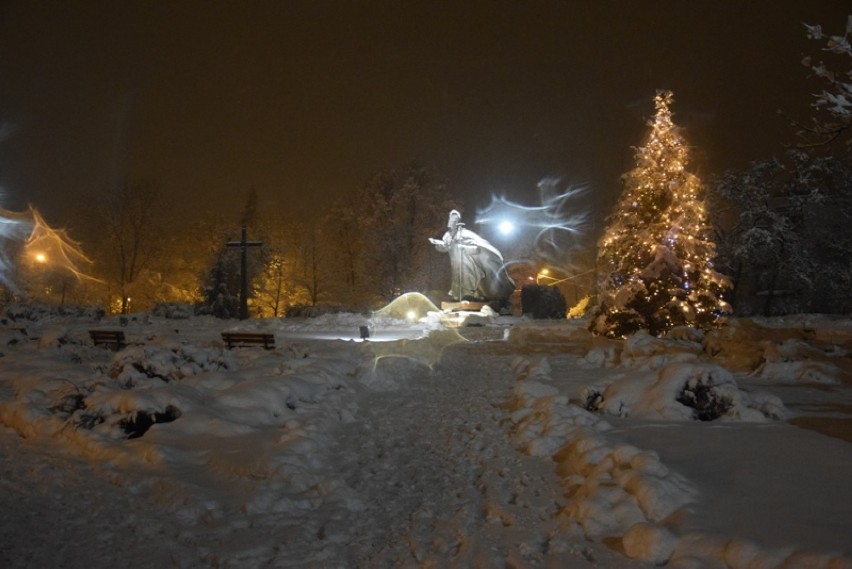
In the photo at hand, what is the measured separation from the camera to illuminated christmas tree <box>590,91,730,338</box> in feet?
68.6

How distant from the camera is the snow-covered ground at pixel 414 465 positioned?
17.2 ft

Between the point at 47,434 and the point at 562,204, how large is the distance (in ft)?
175

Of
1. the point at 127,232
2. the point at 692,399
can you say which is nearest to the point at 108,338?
the point at 692,399

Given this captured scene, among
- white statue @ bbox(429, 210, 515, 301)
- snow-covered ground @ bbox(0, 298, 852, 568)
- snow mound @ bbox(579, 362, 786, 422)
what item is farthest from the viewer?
white statue @ bbox(429, 210, 515, 301)

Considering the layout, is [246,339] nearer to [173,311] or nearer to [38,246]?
[173,311]

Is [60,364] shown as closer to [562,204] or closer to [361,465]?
[361,465]

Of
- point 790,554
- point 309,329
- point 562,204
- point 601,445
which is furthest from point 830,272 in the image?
point 790,554

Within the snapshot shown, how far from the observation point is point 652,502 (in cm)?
579

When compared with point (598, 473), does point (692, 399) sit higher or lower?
higher

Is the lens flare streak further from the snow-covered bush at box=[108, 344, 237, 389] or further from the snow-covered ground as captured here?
the snow-covered bush at box=[108, 344, 237, 389]

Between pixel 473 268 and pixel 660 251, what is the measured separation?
1574 cm

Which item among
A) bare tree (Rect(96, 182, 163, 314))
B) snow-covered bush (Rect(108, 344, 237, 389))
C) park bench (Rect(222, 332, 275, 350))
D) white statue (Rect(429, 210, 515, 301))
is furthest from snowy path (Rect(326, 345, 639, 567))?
bare tree (Rect(96, 182, 163, 314))

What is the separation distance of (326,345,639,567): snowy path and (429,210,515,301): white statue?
23241 millimetres

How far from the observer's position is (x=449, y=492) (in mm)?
7066
